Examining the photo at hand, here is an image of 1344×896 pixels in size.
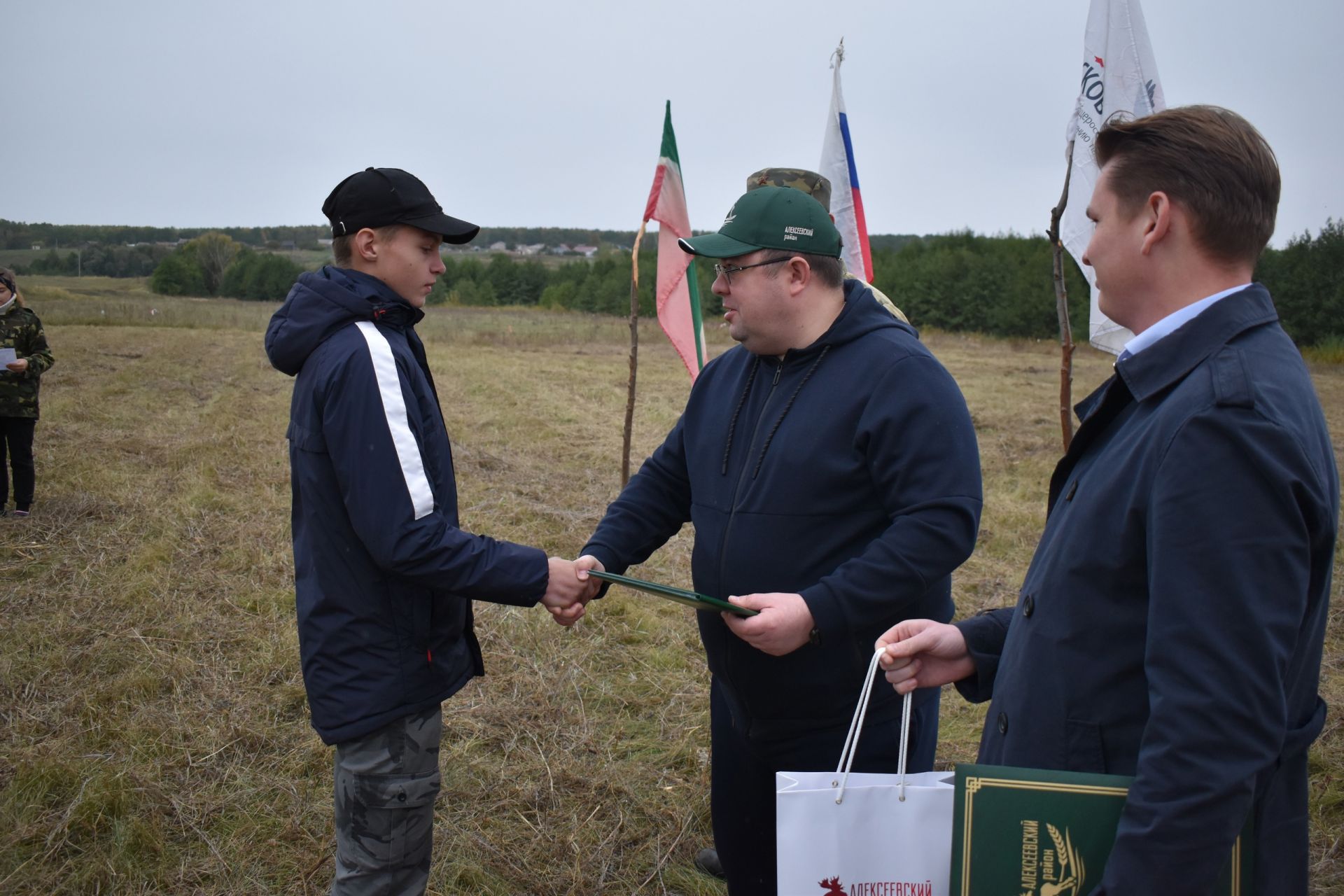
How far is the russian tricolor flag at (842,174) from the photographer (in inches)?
254

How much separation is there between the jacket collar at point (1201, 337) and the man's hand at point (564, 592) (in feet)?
4.65

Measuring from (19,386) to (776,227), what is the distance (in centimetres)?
671

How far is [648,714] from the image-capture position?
4.34m

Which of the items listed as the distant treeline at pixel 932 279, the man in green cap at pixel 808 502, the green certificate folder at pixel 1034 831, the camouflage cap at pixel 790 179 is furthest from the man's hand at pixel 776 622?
the distant treeline at pixel 932 279

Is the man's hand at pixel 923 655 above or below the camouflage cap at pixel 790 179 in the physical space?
below

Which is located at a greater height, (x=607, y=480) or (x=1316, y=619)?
(x=1316, y=619)

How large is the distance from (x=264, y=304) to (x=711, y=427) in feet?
152

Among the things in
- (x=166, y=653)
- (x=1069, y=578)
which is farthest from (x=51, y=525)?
(x=1069, y=578)

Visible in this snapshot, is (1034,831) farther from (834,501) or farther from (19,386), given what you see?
(19,386)

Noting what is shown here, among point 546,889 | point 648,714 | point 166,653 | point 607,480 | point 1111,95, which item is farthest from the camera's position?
point 607,480

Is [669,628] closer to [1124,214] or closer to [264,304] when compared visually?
[1124,214]

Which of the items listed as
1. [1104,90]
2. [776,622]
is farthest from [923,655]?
[1104,90]

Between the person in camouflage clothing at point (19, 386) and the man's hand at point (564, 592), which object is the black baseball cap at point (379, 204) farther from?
the person in camouflage clothing at point (19, 386)

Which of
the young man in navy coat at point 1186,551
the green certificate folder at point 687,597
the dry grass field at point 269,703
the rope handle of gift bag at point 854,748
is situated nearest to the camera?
the young man in navy coat at point 1186,551
